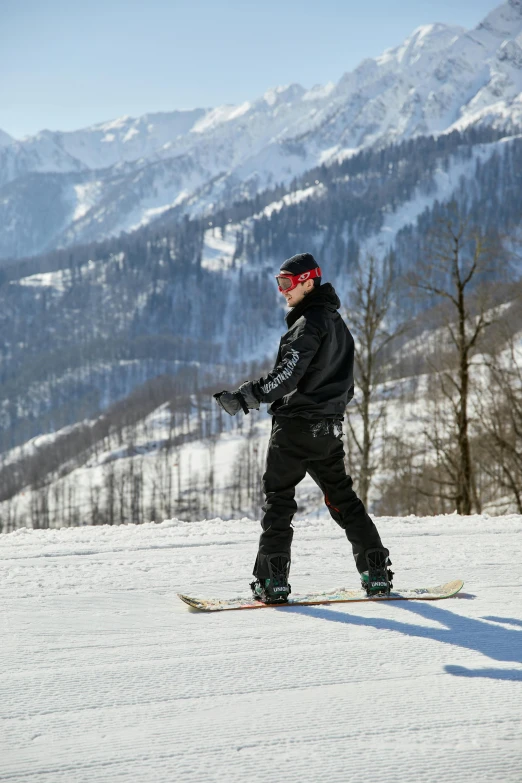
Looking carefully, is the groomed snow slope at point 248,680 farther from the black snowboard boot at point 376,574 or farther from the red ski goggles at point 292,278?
the red ski goggles at point 292,278

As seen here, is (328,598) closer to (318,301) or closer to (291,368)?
(291,368)

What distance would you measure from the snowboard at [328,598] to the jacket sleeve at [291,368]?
3.51ft

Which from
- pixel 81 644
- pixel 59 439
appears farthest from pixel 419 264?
pixel 59 439

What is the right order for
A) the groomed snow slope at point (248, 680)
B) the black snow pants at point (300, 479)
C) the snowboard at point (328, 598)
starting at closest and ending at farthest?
the groomed snow slope at point (248, 680)
the snowboard at point (328, 598)
the black snow pants at point (300, 479)

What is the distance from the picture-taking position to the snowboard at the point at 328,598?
11.0ft

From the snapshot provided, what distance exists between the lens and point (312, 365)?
352 cm

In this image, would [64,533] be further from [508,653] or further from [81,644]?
[508,653]

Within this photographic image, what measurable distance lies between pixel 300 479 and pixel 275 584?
564mm

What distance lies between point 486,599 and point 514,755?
1.71 meters

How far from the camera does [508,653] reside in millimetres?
2697

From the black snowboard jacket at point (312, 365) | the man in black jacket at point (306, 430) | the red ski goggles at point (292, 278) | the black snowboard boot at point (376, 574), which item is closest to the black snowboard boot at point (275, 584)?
the man in black jacket at point (306, 430)

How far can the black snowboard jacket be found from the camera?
3.39 m

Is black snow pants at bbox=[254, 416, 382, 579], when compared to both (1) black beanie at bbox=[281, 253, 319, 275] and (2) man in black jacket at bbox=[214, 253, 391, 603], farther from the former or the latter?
(1) black beanie at bbox=[281, 253, 319, 275]

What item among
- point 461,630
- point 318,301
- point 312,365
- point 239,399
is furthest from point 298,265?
point 461,630
